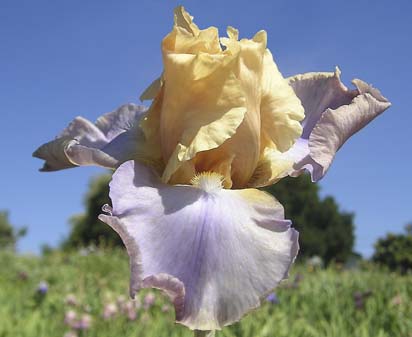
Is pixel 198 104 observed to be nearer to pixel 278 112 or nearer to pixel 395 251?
pixel 278 112

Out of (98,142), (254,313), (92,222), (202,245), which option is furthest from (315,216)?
(202,245)

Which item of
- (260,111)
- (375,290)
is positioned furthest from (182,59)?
(375,290)

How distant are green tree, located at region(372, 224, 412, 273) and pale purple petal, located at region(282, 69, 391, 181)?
18.3m

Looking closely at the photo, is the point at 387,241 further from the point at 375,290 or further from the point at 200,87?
the point at 200,87

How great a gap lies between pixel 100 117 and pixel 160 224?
83 cm

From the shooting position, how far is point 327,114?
58.5 inches

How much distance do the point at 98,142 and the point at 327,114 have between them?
0.80 meters

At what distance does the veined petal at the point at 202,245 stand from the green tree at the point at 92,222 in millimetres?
28302

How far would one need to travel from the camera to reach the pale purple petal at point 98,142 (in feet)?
4.96

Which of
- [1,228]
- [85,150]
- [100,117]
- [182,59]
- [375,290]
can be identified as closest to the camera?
[182,59]

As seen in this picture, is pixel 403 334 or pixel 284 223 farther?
pixel 403 334

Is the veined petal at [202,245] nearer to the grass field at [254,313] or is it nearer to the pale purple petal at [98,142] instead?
the pale purple petal at [98,142]

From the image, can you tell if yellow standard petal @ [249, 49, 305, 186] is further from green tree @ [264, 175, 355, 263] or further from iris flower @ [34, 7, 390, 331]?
green tree @ [264, 175, 355, 263]

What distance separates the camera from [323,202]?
3103 cm
